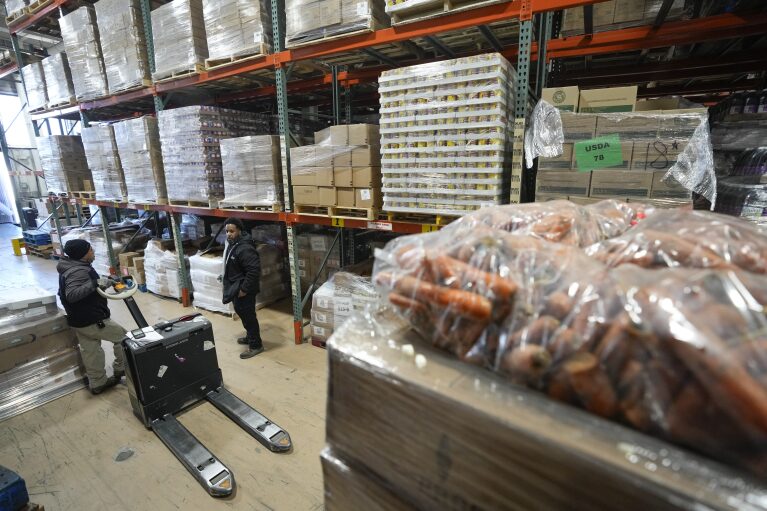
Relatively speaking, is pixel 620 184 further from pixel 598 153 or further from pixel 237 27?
pixel 237 27

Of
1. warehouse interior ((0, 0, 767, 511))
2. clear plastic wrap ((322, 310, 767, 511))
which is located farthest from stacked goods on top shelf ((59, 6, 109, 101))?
clear plastic wrap ((322, 310, 767, 511))

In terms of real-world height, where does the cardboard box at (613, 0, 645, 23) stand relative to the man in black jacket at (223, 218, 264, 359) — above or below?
above

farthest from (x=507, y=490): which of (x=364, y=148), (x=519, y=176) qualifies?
(x=364, y=148)

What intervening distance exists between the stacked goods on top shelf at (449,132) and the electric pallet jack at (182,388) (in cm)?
239

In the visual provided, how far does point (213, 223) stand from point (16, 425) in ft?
18.4

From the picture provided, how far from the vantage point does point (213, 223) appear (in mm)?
8305

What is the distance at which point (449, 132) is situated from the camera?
2.88 metres

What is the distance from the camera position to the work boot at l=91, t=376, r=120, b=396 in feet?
12.1

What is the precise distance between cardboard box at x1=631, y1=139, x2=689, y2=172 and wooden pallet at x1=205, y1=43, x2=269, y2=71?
12.9ft

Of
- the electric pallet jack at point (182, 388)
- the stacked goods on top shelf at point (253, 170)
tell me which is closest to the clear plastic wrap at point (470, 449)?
the electric pallet jack at point (182, 388)

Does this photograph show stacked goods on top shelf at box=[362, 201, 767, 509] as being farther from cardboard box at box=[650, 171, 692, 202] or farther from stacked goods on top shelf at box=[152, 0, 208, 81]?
stacked goods on top shelf at box=[152, 0, 208, 81]

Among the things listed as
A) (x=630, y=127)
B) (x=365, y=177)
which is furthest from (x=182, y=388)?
(x=630, y=127)

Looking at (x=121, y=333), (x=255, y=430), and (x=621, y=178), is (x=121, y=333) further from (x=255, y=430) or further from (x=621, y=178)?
(x=621, y=178)

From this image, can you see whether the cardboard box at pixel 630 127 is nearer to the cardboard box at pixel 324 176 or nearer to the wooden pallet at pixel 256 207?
the cardboard box at pixel 324 176
